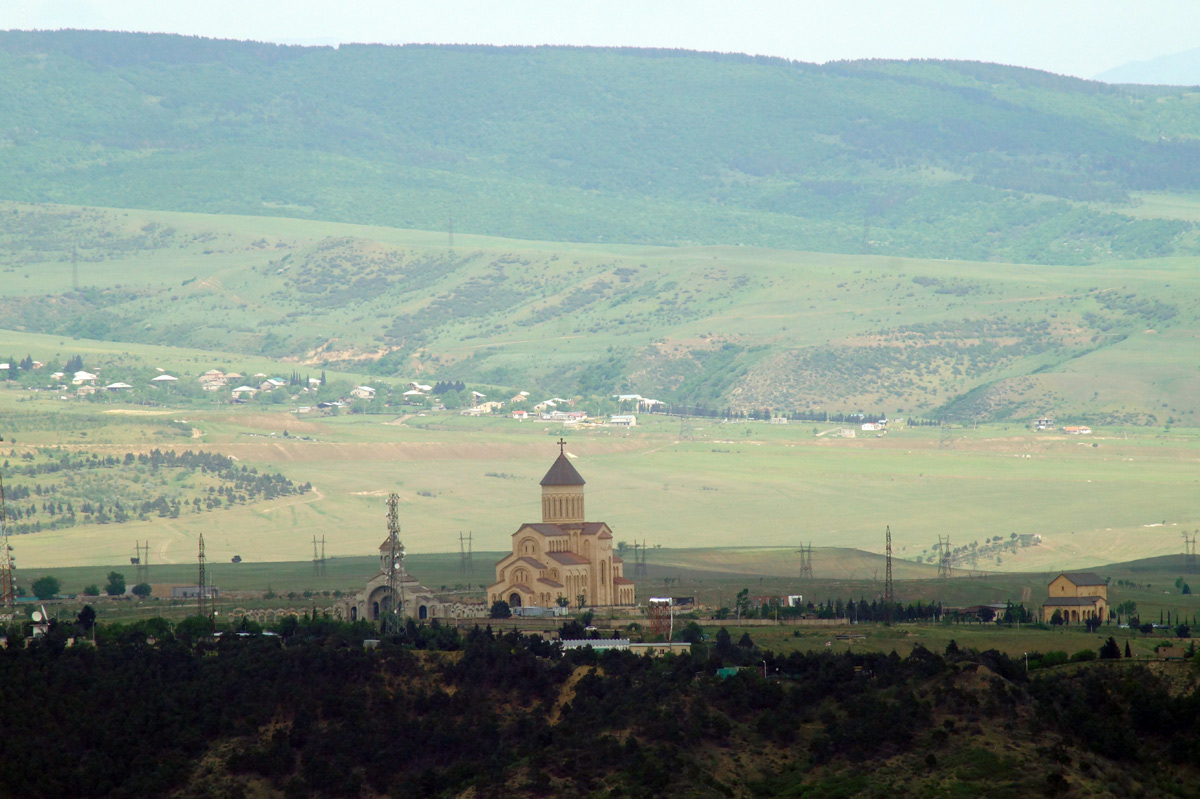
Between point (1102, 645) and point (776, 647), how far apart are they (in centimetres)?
1146

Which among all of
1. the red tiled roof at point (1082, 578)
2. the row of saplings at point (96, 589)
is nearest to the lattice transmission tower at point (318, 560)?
the row of saplings at point (96, 589)

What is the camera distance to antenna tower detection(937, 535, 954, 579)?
118 m

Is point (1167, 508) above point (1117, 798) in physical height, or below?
above

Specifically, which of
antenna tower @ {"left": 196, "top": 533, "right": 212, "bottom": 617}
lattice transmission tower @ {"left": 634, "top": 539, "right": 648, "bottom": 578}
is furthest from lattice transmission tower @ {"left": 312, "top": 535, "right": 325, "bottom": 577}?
lattice transmission tower @ {"left": 634, "top": 539, "right": 648, "bottom": 578}

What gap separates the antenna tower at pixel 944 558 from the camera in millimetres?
118294

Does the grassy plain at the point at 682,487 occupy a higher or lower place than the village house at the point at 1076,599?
higher

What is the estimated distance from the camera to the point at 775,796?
61188 mm

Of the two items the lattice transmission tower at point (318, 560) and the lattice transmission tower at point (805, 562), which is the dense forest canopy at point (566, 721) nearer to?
the lattice transmission tower at point (318, 560)

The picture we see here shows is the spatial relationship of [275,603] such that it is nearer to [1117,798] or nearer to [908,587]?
[908,587]

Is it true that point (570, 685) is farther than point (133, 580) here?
No

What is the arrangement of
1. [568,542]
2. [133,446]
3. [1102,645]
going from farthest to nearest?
[133,446], [568,542], [1102,645]

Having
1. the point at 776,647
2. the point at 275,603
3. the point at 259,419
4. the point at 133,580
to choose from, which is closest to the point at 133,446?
the point at 259,419

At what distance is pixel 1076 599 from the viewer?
93.3 metres

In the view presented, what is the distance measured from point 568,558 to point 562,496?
309 cm
